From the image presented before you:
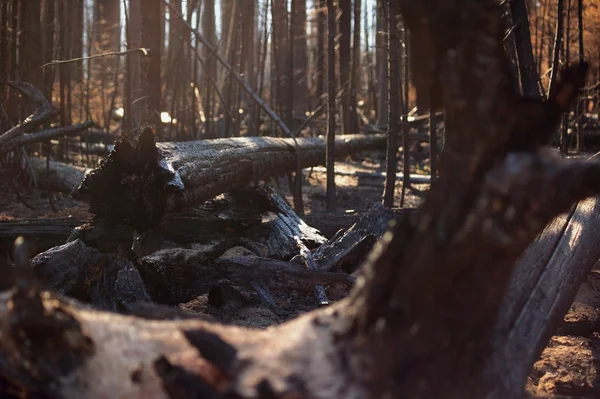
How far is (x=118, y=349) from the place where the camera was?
1650mm

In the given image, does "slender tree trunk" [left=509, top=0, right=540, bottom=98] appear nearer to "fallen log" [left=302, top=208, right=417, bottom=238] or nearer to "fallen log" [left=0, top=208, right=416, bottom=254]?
"fallen log" [left=0, top=208, right=416, bottom=254]

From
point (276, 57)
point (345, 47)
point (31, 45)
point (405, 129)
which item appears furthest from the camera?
point (345, 47)

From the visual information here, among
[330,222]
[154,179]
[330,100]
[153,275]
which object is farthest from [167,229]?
[330,100]

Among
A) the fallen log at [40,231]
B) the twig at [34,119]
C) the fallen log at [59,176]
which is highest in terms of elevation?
the twig at [34,119]

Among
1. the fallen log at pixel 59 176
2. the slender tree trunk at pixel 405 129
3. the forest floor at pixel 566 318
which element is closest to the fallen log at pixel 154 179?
the forest floor at pixel 566 318

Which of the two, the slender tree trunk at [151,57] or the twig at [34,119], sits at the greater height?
the slender tree trunk at [151,57]

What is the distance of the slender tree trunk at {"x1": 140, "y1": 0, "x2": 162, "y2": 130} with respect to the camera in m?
6.81

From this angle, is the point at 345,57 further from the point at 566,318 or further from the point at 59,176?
the point at 566,318

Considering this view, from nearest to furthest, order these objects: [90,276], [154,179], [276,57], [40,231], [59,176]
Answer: [90,276] → [154,179] → [40,231] → [59,176] → [276,57]

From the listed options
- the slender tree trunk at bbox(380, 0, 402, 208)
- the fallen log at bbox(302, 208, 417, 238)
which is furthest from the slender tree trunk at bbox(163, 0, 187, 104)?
the fallen log at bbox(302, 208, 417, 238)

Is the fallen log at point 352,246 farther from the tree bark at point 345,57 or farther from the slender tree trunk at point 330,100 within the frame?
the tree bark at point 345,57

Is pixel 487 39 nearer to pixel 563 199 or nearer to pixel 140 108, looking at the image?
pixel 563 199

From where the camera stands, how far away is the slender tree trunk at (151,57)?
681 cm

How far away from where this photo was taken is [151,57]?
6824mm
